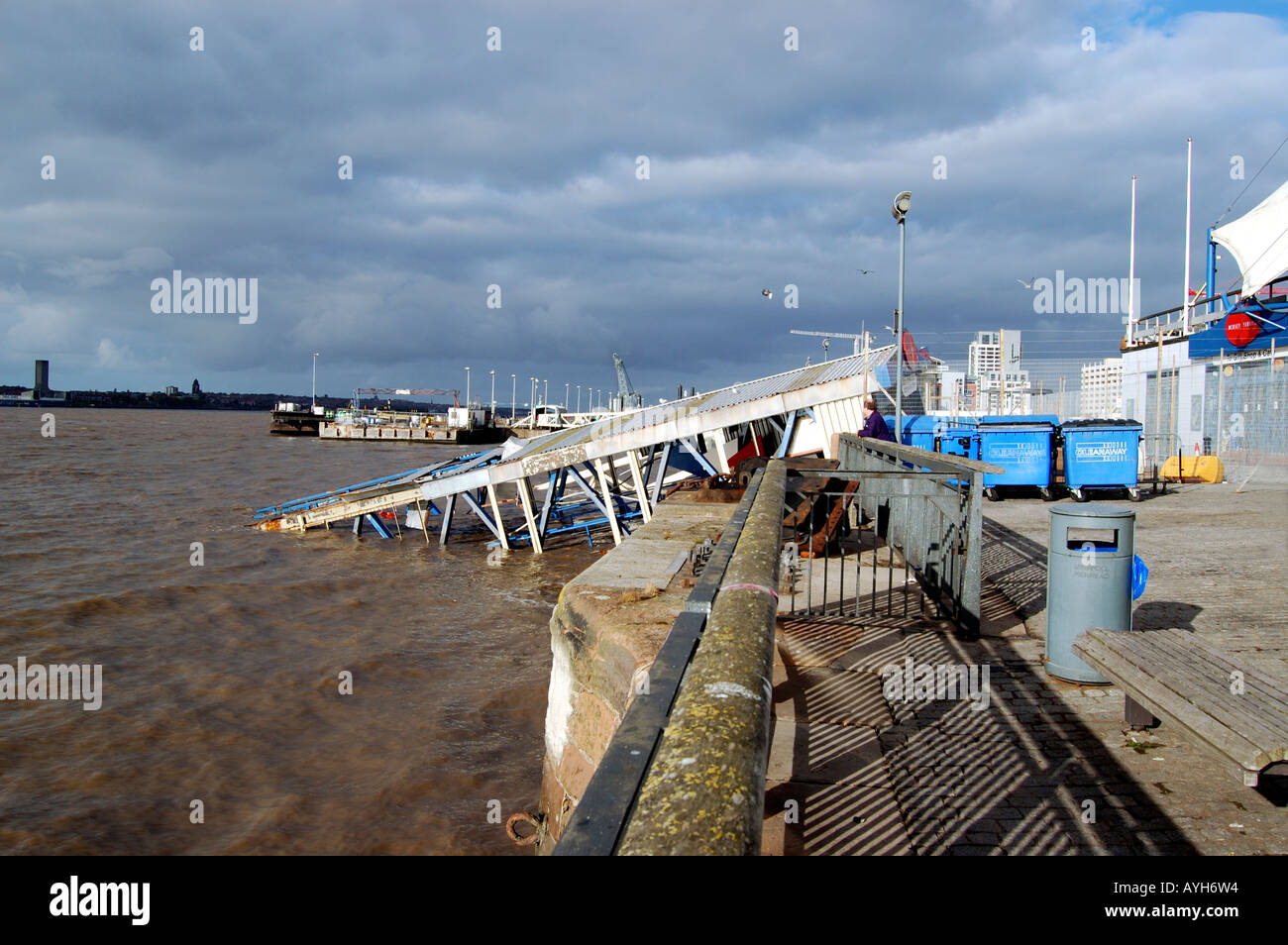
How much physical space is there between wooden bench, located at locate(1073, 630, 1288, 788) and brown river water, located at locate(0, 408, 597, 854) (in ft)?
13.7

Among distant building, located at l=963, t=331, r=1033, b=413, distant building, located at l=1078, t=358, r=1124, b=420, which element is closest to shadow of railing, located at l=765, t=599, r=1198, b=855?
distant building, located at l=963, t=331, r=1033, b=413

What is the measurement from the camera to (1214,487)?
66.9 ft

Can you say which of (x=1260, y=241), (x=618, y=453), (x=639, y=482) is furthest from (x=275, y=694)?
(x=1260, y=241)

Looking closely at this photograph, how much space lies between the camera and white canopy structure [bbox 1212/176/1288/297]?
2587 centimetres

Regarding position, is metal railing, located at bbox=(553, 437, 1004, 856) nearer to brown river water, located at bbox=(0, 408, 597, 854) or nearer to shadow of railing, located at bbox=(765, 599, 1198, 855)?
shadow of railing, located at bbox=(765, 599, 1198, 855)

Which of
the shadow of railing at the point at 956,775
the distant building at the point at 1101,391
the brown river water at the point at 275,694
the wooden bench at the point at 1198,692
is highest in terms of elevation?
the distant building at the point at 1101,391

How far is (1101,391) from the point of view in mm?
27984

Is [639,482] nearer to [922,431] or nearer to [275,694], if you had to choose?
[922,431]

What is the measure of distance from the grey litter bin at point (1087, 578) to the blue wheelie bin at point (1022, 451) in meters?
13.4

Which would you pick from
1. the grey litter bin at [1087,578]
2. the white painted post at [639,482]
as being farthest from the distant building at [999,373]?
the grey litter bin at [1087,578]

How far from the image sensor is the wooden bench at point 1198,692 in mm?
3648

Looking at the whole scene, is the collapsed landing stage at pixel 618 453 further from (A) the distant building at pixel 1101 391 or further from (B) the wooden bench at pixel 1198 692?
(B) the wooden bench at pixel 1198 692
